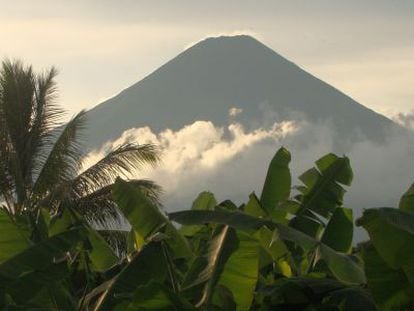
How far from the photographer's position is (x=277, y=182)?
199 inches

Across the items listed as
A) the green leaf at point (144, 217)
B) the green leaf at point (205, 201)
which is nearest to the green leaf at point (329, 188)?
the green leaf at point (205, 201)

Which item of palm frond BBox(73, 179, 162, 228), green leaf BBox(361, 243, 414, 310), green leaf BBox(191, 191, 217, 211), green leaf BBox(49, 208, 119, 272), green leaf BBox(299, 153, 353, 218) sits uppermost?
green leaf BBox(299, 153, 353, 218)

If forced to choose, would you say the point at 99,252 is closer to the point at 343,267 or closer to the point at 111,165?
the point at 343,267

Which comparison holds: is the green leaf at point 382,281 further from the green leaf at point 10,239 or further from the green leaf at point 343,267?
the green leaf at point 10,239

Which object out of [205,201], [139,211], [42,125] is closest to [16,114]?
[42,125]

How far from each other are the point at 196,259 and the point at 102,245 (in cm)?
151

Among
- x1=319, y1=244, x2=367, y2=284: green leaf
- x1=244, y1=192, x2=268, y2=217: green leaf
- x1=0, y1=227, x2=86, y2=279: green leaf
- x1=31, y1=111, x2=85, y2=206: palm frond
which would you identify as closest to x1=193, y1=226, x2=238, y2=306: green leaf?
x1=319, y1=244, x2=367, y2=284: green leaf

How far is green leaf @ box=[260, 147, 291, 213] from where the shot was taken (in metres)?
5.02

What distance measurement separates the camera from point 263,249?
3896mm

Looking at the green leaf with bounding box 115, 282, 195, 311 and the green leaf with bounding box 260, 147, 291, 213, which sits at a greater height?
the green leaf with bounding box 260, 147, 291, 213

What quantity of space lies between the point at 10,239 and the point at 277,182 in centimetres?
165

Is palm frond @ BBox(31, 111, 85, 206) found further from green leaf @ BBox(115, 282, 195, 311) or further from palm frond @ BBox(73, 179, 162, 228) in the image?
green leaf @ BBox(115, 282, 195, 311)

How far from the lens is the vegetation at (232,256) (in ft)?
10.8

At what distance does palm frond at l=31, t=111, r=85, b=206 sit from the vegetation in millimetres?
11132
